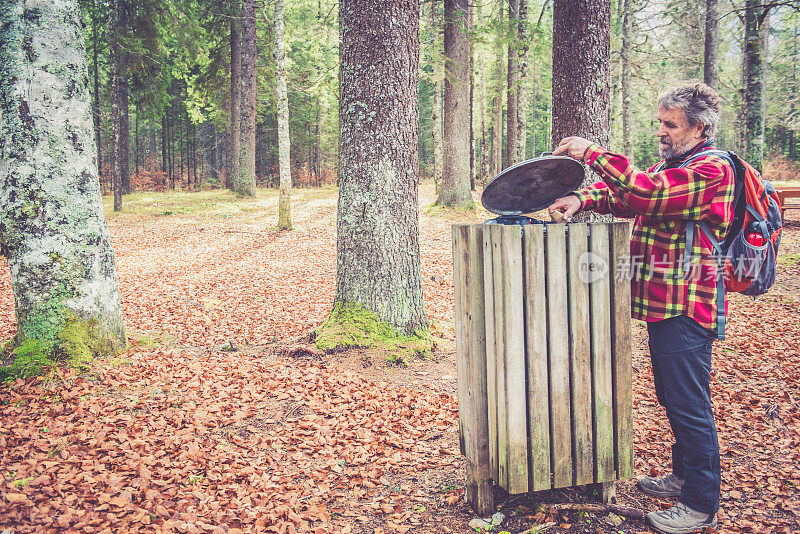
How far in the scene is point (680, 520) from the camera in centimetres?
250

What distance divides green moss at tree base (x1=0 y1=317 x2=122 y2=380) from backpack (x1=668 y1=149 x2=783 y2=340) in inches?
188

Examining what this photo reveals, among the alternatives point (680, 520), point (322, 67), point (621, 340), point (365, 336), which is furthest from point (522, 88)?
point (680, 520)

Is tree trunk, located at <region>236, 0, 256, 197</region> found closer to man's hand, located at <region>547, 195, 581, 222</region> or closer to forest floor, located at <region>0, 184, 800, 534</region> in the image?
forest floor, located at <region>0, 184, 800, 534</region>

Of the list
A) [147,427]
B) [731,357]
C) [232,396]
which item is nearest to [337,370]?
[232,396]

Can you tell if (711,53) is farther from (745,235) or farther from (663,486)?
(663,486)

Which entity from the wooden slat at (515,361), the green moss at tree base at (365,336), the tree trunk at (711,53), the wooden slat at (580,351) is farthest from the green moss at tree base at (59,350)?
the tree trunk at (711,53)

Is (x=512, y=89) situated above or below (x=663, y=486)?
above

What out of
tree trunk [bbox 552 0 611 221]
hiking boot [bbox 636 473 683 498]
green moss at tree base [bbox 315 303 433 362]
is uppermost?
tree trunk [bbox 552 0 611 221]

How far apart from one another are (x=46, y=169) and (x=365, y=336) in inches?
127

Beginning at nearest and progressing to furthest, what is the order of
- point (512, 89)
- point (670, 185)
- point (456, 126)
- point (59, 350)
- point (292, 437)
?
point (670, 185) < point (292, 437) < point (59, 350) < point (456, 126) < point (512, 89)

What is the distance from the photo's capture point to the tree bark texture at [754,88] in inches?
395

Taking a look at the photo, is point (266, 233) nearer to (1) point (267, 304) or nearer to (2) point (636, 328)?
(1) point (267, 304)

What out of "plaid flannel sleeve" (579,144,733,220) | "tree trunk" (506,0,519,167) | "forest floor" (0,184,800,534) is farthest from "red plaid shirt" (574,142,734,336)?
"tree trunk" (506,0,519,167)

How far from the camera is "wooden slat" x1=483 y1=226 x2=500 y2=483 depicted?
2.39 m
